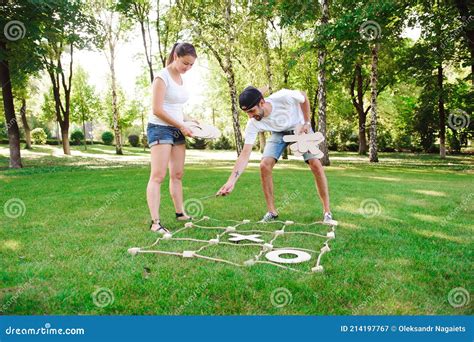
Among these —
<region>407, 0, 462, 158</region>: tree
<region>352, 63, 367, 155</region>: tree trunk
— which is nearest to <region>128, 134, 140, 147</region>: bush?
<region>352, 63, 367, 155</region>: tree trunk

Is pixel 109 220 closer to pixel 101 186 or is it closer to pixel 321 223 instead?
pixel 321 223

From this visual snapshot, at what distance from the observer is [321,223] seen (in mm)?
4812

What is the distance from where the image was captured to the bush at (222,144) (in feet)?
122

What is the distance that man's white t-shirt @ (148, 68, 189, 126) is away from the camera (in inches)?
177

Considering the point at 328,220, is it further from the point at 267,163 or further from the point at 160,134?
the point at 160,134

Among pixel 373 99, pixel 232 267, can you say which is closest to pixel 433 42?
pixel 373 99

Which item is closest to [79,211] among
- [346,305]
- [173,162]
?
[173,162]

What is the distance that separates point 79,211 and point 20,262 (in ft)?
→ 7.79
